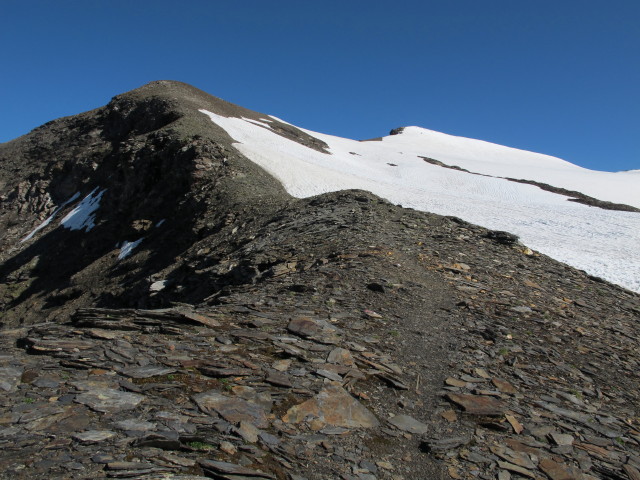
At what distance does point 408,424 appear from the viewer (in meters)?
6.45

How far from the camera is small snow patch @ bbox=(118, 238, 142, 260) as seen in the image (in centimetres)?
2642

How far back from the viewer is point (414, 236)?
17.2 metres

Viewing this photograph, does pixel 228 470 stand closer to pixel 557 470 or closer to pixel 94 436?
pixel 94 436

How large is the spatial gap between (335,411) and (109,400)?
3.02 metres

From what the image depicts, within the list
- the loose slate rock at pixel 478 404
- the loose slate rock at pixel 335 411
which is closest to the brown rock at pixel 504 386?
the loose slate rock at pixel 478 404

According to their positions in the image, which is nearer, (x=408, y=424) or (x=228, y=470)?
(x=228, y=470)

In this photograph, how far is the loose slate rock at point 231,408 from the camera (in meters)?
5.59

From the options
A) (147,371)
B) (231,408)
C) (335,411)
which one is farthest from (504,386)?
(147,371)

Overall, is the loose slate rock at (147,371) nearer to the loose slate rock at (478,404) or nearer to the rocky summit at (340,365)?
the rocky summit at (340,365)

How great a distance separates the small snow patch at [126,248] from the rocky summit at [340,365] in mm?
5655

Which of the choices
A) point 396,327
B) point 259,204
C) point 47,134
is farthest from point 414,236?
point 47,134

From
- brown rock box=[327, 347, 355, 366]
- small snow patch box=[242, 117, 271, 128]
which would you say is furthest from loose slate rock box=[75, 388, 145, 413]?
small snow patch box=[242, 117, 271, 128]

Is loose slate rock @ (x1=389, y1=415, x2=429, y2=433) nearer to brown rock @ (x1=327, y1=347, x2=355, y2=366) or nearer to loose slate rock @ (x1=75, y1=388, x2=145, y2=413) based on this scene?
brown rock @ (x1=327, y1=347, x2=355, y2=366)

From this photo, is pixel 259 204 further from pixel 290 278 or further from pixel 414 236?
pixel 290 278
